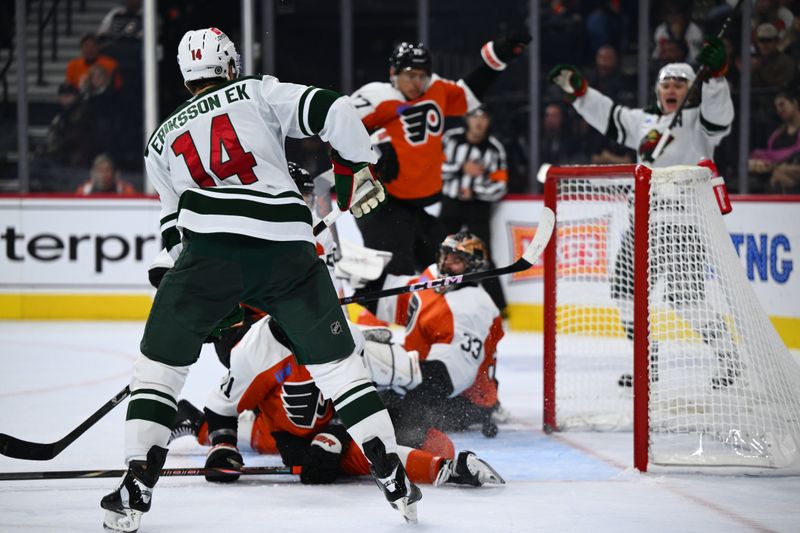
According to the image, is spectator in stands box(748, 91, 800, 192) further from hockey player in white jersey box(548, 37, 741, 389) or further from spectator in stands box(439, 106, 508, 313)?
hockey player in white jersey box(548, 37, 741, 389)

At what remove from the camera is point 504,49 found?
4.73 metres

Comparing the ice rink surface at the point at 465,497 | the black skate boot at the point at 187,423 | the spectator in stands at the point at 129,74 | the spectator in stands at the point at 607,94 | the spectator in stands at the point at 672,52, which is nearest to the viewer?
the ice rink surface at the point at 465,497

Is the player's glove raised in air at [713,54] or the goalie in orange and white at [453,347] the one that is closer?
the goalie in orange and white at [453,347]

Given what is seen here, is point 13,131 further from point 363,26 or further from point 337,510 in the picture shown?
point 337,510

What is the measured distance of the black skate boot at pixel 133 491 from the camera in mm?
2572

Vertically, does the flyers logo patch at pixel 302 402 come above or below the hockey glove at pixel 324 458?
above

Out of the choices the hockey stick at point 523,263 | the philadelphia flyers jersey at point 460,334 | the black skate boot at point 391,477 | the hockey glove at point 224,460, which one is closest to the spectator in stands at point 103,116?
the philadelphia flyers jersey at point 460,334

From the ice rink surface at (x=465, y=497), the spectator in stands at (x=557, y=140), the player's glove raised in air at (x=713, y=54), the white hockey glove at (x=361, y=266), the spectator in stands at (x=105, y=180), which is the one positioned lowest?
the ice rink surface at (x=465, y=497)

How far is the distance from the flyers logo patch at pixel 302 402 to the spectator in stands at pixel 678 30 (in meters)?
4.79

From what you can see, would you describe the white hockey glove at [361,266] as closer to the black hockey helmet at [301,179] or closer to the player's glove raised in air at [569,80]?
the black hockey helmet at [301,179]

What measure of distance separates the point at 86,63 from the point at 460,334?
551 cm

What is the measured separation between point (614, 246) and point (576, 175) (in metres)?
0.77

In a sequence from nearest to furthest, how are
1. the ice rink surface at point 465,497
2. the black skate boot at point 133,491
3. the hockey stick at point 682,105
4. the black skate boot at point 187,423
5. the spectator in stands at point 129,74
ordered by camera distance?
the black skate boot at point 133,491 < the ice rink surface at point 465,497 < the black skate boot at point 187,423 < the hockey stick at point 682,105 < the spectator in stands at point 129,74

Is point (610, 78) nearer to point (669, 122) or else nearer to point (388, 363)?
point (669, 122)
